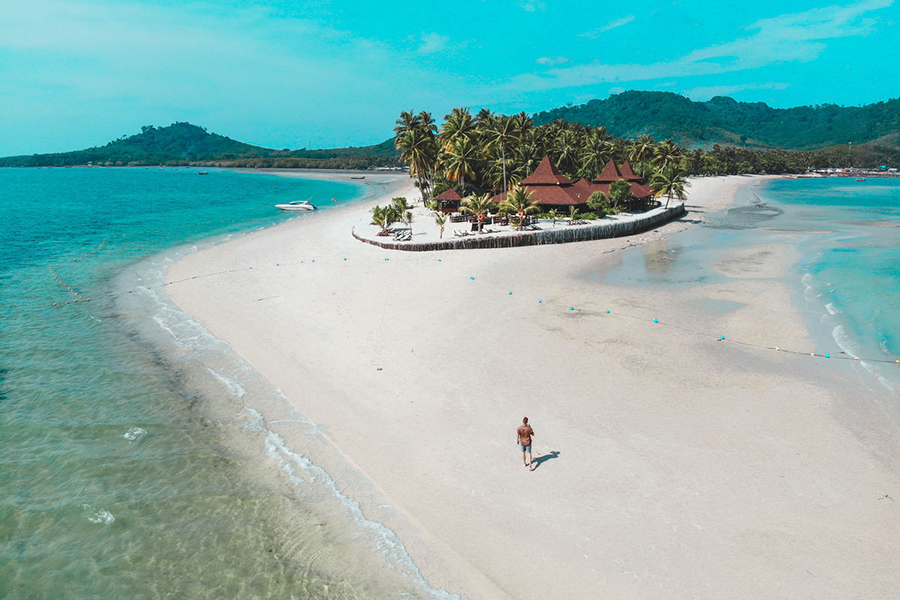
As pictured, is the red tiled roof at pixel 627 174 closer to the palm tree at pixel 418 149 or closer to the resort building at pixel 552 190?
the resort building at pixel 552 190

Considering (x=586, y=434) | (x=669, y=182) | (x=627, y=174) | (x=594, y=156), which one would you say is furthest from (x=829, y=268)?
A: (x=594, y=156)

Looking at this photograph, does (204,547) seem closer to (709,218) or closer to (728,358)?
(728,358)

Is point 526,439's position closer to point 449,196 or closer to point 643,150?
point 449,196

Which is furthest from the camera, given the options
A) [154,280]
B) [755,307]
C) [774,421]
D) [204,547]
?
[154,280]

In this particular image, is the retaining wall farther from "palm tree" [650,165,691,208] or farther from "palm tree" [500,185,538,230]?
"palm tree" [650,165,691,208]

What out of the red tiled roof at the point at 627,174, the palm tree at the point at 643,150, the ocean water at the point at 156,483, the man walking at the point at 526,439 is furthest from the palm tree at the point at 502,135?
the man walking at the point at 526,439

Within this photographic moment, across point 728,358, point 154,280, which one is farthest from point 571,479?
point 154,280
